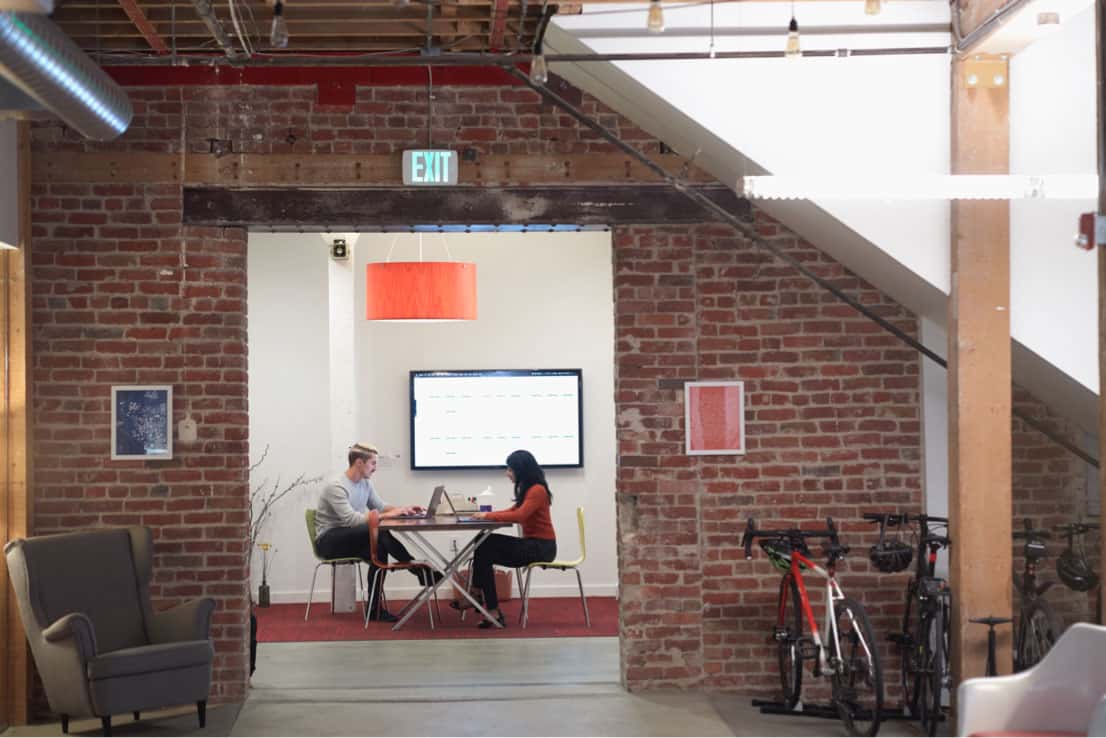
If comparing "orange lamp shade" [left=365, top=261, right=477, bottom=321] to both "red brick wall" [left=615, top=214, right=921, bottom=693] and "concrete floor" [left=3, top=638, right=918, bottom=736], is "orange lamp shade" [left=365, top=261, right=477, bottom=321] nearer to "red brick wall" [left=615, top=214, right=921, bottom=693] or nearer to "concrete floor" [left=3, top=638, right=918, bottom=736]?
"red brick wall" [left=615, top=214, right=921, bottom=693]

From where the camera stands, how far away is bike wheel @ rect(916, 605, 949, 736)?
6312 mm

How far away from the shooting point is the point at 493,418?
11016 millimetres

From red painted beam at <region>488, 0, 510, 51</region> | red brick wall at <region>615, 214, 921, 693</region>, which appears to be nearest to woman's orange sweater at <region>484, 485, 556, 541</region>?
red brick wall at <region>615, 214, 921, 693</region>

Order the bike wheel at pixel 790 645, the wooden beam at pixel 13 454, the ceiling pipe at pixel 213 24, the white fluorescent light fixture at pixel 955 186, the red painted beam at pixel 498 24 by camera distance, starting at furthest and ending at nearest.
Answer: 1. the wooden beam at pixel 13 454
2. the bike wheel at pixel 790 645
3. the red painted beam at pixel 498 24
4. the white fluorescent light fixture at pixel 955 186
5. the ceiling pipe at pixel 213 24

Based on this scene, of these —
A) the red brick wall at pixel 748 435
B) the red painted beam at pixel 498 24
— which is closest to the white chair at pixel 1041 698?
the red brick wall at pixel 748 435

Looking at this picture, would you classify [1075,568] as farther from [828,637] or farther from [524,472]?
[524,472]

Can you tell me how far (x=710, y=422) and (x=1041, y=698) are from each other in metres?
2.57

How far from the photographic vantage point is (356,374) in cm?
1096

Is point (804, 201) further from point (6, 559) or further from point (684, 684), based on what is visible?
point (6, 559)

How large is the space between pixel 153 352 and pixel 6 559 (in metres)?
1.33

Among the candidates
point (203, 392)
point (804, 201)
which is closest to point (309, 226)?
point (203, 392)

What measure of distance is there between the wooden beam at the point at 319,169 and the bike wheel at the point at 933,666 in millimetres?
2671

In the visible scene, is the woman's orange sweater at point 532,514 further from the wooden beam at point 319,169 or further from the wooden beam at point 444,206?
the wooden beam at point 319,169

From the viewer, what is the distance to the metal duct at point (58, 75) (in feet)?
14.7
